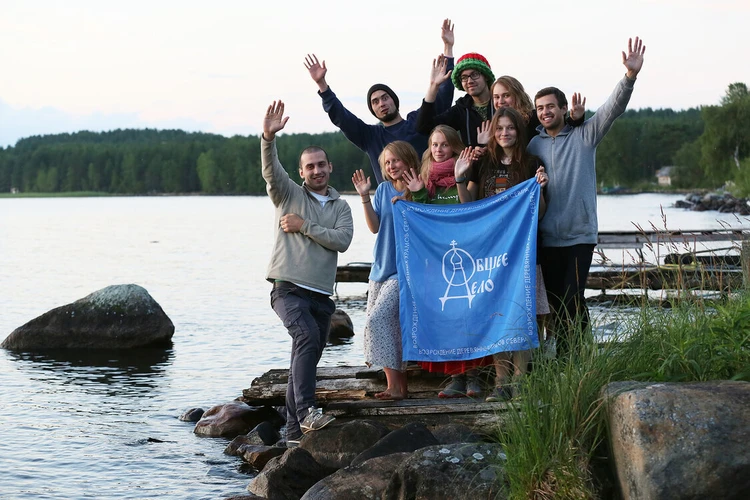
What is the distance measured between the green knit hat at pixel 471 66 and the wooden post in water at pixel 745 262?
2647 millimetres

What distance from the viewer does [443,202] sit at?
8.22 metres

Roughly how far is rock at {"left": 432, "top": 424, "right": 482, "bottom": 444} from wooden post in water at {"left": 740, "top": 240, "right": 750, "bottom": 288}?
2685 millimetres

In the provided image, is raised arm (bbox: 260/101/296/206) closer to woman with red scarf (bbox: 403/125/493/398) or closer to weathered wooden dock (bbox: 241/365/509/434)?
woman with red scarf (bbox: 403/125/493/398)

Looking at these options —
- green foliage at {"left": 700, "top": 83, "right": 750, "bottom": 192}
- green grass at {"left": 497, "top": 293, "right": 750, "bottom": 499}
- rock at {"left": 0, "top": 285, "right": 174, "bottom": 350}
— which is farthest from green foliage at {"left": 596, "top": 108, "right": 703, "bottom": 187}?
green grass at {"left": 497, "top": 293, "right": 750, "bottom": 499}

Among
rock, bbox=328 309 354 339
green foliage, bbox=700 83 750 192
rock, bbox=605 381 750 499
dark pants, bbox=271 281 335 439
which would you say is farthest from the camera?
green foliage, bbox=700 83 750 192

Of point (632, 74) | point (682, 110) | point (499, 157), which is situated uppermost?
point (682, 110)

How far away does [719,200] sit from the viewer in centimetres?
7694

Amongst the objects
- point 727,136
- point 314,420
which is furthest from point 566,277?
point 727,136

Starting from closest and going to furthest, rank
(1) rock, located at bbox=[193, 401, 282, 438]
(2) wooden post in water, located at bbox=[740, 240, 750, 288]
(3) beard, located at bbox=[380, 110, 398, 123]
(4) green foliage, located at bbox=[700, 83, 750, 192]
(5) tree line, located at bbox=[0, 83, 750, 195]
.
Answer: (2) wooden post in water, located at bbox=[740, 240, 750, 288] → (3) beard, located at bbox=[380, 110, 398, 123] → (1) rock, located at bbox=[193, 401, 282, 438] → (4) green foliage, located at bbox=[700, 83, 750, 192] → (5) tree line, located at bbox=[0, 83, 750, 195]

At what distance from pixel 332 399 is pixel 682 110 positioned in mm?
197246

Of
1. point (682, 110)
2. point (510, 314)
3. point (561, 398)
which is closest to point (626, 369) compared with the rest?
point (561, 398)

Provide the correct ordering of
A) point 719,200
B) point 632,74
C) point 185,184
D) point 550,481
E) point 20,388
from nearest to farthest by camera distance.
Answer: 1. point 550,481
2. point 632,74
3. point 20,388
4. point 719,200
5. point 185,184

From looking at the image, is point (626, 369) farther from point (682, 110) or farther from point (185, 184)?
point (682, 110)

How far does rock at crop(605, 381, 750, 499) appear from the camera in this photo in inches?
212
